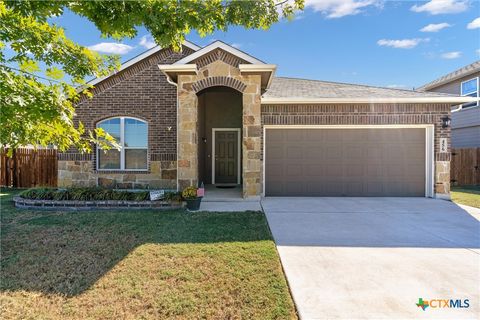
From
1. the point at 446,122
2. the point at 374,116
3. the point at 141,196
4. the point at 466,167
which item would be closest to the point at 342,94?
the point at 374,116

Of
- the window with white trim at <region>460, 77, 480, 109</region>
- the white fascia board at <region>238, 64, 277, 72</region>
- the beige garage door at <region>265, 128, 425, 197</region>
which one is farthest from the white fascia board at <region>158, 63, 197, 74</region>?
the window with white trim at <region>460, 77, 480, 109</region>

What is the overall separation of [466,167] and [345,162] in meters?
8.81

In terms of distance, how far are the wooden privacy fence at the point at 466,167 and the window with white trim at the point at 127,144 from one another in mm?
14705

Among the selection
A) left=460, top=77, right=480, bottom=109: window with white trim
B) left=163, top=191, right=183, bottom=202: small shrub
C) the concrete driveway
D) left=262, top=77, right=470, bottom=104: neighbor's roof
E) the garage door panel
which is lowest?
the concrete driveway

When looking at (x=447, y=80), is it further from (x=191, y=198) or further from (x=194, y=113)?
(x=191, y=198)

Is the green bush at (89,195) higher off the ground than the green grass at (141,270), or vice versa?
the green bush at (89,195)

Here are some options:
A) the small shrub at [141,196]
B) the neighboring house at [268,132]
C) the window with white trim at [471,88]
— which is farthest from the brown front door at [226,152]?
the window with white trim at [471,88]

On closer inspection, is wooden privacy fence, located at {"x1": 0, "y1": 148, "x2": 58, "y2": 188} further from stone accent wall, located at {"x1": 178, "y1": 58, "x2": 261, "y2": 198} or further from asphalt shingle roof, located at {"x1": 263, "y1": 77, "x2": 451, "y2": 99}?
asphalt shingle roof, located at {"x1": 263, "y1": 77, "x2": 451, "y2": 99}

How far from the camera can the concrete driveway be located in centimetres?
266

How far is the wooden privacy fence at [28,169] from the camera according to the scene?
10.8m

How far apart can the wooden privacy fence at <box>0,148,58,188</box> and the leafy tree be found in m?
9.30

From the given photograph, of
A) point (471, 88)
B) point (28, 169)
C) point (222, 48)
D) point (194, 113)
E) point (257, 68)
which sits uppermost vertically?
point (471, 88)

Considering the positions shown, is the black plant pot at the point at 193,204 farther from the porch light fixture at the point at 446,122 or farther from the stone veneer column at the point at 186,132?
the porch light fixture at the point at 446,122

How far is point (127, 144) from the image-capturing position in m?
9.01
